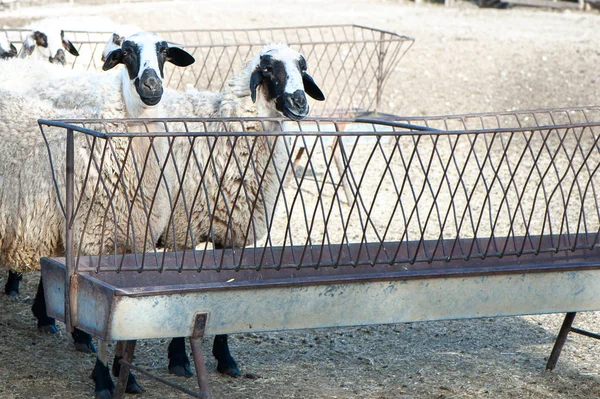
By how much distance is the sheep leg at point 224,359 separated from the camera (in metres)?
4.46

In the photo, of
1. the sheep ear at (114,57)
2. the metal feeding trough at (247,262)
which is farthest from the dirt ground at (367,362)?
the sheep ear at (114,57)

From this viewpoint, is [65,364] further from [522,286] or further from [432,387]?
[522,286]

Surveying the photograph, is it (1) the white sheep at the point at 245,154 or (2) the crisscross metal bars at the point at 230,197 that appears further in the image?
(1) the white sheep at the point at 245,154

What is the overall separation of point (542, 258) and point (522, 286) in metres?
0.83

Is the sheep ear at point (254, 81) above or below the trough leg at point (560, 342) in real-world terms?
above

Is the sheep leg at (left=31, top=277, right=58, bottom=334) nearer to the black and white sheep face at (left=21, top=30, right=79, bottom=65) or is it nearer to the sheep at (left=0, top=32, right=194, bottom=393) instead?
the sheep at (left=0, top=32, right=194, bottom=393)

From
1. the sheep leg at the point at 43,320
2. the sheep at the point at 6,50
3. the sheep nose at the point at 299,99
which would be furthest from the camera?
the sheep at the point at 6,50

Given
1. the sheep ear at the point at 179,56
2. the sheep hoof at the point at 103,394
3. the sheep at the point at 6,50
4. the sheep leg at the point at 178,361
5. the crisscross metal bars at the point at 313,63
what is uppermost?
the crisscross metal bars at the point at 313,63

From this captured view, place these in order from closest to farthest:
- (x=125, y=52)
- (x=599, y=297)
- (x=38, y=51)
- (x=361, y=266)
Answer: (x=599, y=297) → (x=361, y=266) → (x=125, y=52) → (x=38, y=51)

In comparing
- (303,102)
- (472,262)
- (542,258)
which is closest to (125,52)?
(303,102)

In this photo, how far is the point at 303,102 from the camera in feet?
15.4

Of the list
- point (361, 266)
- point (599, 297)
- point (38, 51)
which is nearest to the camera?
point (599, 297)

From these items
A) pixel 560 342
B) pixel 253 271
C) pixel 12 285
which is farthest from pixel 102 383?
pixel 560 342

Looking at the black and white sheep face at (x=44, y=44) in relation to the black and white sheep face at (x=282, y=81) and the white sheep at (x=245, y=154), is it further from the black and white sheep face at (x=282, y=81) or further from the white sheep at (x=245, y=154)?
the black and white sheep face at (x=282, y=81)
